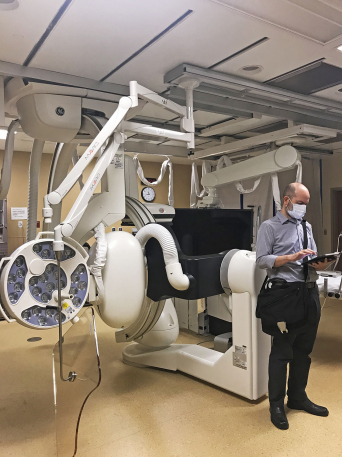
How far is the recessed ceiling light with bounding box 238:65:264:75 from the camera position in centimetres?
301

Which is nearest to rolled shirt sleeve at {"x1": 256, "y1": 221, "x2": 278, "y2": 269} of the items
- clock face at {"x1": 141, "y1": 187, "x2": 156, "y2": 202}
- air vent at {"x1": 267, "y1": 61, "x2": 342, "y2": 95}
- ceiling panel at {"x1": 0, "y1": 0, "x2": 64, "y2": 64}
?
air vent at {"x1": 267, "y1": 61, "x2": 342, "y2": 95}

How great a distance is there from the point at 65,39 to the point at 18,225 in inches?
181

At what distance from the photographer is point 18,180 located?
6.49 metres

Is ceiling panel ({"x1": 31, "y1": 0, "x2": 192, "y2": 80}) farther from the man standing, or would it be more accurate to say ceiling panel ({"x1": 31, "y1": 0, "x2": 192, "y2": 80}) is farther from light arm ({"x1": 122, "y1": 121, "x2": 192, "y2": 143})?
the man standing

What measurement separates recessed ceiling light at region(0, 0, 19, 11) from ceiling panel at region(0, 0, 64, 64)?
23mm

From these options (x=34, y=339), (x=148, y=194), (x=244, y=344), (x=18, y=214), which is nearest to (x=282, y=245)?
(x=244, y=344)

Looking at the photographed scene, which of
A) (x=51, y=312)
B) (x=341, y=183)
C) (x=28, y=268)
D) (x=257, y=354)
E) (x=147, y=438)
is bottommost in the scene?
(x=147, y=438)

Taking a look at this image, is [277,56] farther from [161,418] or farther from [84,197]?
[161,418]

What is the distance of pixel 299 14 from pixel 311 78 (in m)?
1.17

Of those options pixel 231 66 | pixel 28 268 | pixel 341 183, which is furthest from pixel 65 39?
pixel 341 183

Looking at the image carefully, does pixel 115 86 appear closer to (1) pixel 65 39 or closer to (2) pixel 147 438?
(1) pixel 65 39

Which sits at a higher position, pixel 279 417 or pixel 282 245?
pixel 282 245

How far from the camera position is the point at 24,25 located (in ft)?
7.55

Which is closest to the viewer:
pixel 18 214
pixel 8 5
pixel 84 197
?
pixel 8 5
